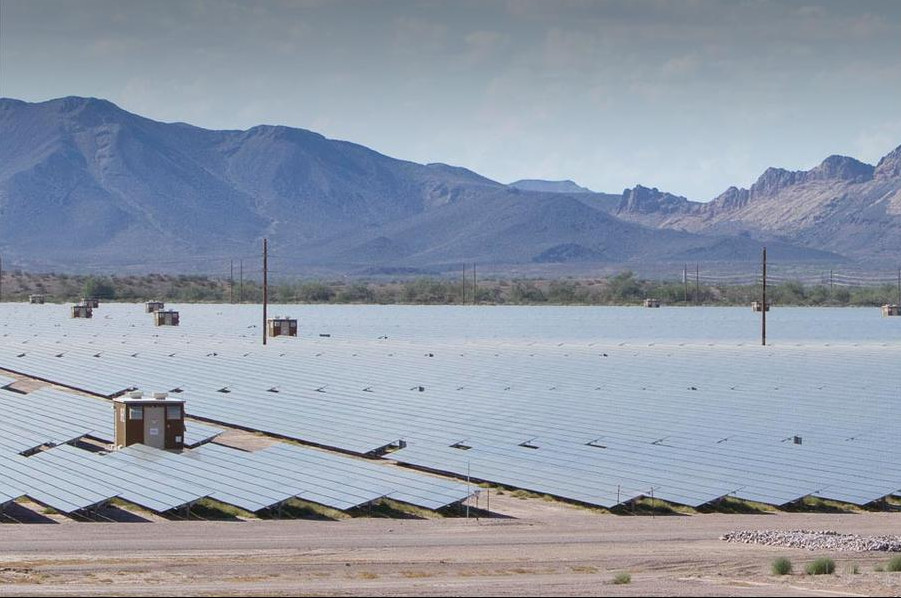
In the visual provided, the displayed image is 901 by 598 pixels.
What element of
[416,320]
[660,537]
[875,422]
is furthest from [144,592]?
[416,320]

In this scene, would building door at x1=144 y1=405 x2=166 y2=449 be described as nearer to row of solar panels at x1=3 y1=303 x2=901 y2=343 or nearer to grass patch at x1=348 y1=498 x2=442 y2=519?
grass patch at x1=348 y1=498 x2=442 y2=519

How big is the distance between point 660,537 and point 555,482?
18.1 feet

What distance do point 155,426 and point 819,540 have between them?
17.2m

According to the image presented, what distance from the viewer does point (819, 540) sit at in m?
29.5

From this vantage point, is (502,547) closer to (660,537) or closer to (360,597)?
(660,537)

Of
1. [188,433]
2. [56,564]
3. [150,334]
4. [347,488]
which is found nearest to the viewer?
[56,564]

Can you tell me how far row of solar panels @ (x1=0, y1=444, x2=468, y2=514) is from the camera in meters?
33.2

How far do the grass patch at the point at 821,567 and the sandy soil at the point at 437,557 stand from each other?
0.83 ft

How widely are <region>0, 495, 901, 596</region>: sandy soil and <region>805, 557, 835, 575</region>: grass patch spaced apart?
0.25m

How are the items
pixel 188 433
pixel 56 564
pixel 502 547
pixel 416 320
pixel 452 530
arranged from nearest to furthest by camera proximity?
1. pixel 56 564
2. pixel 502 547
3. pixel 452 530
4. pixel 188 433
5. pixel 416 320

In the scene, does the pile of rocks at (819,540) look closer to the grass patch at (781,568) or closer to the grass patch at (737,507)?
the grass patch at (781,568)

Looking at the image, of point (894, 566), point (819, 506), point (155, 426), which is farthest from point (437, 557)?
point (155, 426)

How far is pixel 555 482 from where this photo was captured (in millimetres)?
36094

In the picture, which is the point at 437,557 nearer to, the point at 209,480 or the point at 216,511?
the point at 216,511
